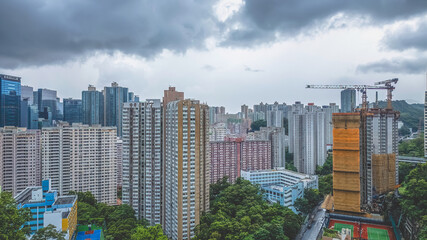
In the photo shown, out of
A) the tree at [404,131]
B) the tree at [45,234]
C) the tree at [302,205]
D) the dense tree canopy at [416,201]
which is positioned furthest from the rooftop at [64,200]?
the tree at [404,131]

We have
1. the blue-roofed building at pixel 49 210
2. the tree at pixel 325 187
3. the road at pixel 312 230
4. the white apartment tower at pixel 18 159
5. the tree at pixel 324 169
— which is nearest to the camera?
the blue-roofed building at pixel 49 210

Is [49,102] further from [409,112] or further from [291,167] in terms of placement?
[409,112]

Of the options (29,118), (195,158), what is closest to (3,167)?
(195,158)

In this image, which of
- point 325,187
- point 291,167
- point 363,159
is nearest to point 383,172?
point 363,159

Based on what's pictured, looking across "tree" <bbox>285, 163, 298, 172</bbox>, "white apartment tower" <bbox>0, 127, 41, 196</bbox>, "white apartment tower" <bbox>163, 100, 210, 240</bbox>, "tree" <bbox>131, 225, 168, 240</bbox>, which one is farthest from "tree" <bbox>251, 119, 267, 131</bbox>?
"tree" <bbox>131, 225, 168, 240</bbox>

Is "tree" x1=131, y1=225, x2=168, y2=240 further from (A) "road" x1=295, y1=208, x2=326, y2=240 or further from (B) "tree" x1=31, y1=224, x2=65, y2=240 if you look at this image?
(A) "road" x1=295, y1=208, x2=326, y2=240

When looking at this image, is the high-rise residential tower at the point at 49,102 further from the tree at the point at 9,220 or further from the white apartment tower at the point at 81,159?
the tree at the point at 9,220
